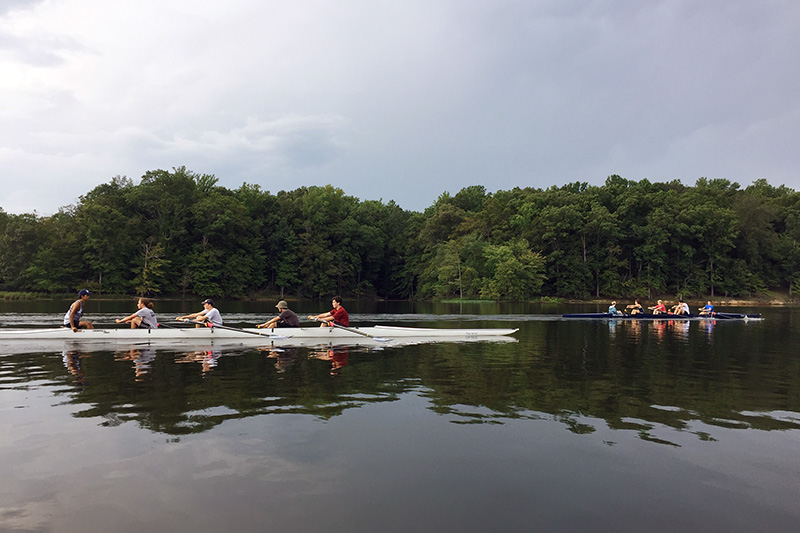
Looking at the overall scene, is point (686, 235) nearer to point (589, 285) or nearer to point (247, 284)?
point (589, 285)

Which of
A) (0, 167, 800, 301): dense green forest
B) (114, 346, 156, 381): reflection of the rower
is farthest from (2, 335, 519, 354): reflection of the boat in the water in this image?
(0, 167, 800, 301): dense green forest

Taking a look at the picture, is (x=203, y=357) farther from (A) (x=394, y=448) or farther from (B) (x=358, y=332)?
(A) (x=394, y=448)

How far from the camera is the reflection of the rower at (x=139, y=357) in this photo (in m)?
11.3

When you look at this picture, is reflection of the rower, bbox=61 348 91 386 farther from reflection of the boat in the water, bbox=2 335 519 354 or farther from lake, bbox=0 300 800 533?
reflection of the boat in the water, bbox=2 335 519 354

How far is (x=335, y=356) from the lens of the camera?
1413 centimetres

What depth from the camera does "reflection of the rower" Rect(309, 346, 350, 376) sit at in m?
12.3

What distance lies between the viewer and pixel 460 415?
26.1 ft

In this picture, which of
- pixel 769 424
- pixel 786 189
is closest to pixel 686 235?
pixel 786 189

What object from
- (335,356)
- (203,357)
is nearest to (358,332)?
(335,356)

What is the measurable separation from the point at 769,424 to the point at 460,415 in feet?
15.0

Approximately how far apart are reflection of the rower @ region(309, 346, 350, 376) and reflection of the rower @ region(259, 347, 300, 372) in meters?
0.60

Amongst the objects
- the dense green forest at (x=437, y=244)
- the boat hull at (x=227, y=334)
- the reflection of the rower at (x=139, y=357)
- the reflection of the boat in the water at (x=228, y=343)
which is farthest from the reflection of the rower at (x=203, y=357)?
the dense green forest at (x=437, y=244)

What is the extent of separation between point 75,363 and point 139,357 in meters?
1.50

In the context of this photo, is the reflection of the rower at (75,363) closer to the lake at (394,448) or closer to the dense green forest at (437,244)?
the lake at (394,448)
